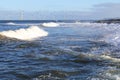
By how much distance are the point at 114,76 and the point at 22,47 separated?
440 inches

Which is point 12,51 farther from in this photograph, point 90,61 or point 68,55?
point 90,61

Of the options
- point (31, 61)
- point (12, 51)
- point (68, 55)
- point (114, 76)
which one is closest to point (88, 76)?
point (114, 76)

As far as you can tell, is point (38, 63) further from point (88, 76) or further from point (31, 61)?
point (88, 76)

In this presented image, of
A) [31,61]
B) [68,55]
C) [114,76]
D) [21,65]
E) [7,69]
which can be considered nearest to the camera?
[114,76]

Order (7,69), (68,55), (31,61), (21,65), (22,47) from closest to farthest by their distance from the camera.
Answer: (7,69) → (21,65) → (31,61) → (68,55) → (22,47)

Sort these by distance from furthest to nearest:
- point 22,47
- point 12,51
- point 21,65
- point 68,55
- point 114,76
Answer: point 22,47 < point 12,51 < point 68,55 < point 21,65 < point 114,76

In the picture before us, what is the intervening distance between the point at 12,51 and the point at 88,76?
875cm

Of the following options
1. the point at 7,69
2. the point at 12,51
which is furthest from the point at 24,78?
the point at 12,51

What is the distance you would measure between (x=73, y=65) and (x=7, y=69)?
2895 mm

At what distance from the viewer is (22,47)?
22625 millimetres

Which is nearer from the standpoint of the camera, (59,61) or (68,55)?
(59,61)

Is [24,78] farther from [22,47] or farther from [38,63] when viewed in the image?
[22,47]

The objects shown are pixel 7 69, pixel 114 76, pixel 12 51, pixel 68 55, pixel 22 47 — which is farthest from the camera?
pixel 22 47

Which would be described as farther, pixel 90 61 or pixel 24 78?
pixel 90 61
